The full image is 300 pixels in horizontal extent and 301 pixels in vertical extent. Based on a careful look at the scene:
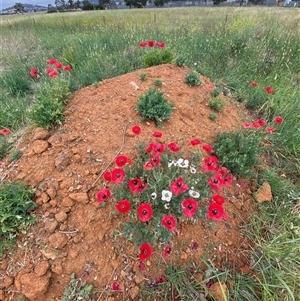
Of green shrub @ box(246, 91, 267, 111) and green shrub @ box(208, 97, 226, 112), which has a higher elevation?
green shrub @ box(208, 97, 226, 112)

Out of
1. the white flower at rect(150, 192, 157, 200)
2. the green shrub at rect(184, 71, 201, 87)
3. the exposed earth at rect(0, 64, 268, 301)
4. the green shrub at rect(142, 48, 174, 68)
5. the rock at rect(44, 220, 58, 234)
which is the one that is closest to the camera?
the white flower at rect(150, 192, 157, 200)

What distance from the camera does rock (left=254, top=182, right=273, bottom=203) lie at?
2154 millimetres

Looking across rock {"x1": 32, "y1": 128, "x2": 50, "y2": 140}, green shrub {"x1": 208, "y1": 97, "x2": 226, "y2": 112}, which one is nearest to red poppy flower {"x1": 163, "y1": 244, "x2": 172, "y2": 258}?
rock {"x1": 32, "y1": 128, "x2": 50, "y2": 140}

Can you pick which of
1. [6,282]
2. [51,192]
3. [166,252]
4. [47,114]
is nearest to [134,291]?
[166,252]

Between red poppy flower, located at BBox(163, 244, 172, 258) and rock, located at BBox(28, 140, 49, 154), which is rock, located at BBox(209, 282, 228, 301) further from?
rock, located at BBox(28, 140, 49, 154)

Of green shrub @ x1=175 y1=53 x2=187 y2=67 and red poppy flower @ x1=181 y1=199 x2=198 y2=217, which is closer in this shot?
red poppy flower @ x1=181 y1=199 x2=198 y2=217

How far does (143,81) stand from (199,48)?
238cm

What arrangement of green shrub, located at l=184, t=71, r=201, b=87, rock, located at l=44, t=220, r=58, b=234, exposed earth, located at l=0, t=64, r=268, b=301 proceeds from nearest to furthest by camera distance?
exposed earth, located at l=0, t=64, r=268, b=301 < rock, located at l=44, t=220, r=58, b=234 < green shrub, located at l=184, t=71, r=201, b=87

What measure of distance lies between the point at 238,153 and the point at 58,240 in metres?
1.74

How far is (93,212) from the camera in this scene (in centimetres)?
189

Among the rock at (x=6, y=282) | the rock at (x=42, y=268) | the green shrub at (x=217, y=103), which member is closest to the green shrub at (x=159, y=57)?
the green shrub at (x=217, y=103)

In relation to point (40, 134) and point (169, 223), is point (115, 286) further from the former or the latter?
point (40, 134)

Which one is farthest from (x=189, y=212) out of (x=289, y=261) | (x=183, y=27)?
(x=183, y=27)

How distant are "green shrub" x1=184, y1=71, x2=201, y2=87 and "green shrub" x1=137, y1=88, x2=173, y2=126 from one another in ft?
2.51
